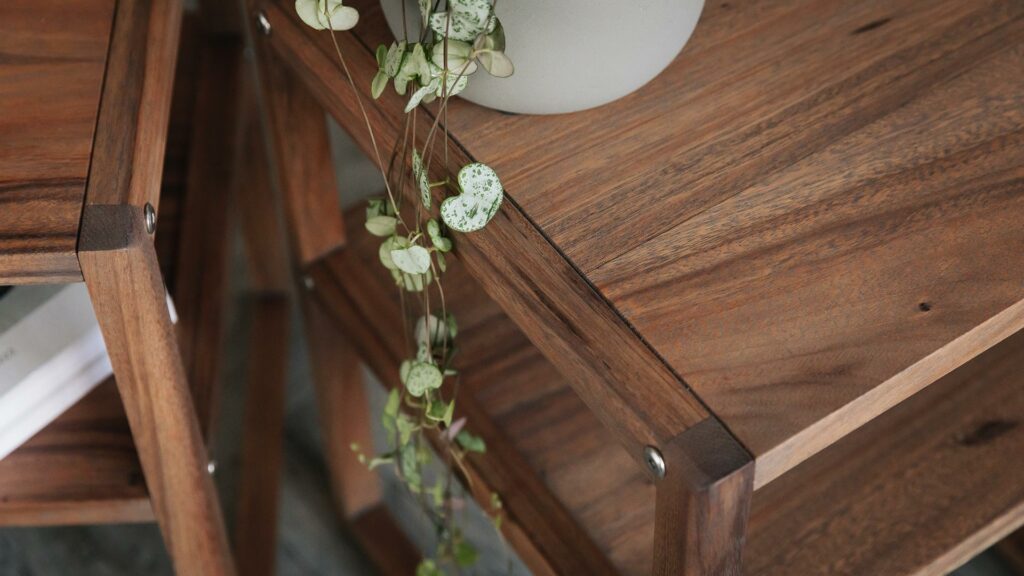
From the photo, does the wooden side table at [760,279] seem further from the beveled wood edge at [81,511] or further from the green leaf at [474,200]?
the beveled wood edge at [81,511]

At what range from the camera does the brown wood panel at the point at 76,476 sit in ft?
2.14

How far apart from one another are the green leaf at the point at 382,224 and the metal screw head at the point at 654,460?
197 millimetres

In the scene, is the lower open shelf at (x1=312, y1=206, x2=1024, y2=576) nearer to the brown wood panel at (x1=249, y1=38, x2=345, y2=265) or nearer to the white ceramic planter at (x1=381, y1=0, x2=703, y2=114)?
the brown wood panel at (x1=249, y1=38, x2=345, y2=265)

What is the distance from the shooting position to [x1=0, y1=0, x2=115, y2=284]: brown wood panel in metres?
0.51

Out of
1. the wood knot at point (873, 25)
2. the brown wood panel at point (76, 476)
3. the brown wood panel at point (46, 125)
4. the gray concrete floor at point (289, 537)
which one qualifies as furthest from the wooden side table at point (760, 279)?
the gray concrete floor at point (289, 537)

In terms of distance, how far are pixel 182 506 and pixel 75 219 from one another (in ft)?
0.69

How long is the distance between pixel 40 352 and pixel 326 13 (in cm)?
28

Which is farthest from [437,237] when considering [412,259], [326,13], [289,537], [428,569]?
[289,537]

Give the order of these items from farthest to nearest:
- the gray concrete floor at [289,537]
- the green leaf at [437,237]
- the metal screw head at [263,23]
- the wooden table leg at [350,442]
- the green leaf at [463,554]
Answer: the gray concrete floor at [289,537] → the wooden table leg at [350,442] → the green leaf at [463,554] → the metal screw head at [263,23] → the green leaf at [437,237]

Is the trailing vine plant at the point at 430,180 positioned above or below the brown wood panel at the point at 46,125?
below

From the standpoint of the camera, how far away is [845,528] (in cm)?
68

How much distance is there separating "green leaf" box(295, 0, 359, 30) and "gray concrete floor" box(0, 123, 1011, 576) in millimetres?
609

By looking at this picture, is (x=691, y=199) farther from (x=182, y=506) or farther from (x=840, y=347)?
(x=182, y=506)

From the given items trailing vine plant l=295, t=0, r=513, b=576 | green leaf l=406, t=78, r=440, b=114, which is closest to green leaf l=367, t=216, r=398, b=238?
trailing vine plant l=295, t=0, r=513, b=576
